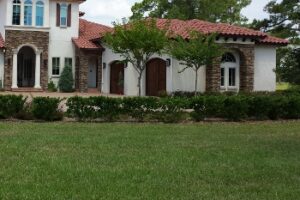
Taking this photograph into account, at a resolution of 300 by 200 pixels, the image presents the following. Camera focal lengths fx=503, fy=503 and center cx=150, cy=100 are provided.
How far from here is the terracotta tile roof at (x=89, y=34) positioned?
3538 cm

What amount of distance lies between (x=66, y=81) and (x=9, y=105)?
17886mm

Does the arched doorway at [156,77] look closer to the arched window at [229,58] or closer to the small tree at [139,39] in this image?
the arched window at [229,58]

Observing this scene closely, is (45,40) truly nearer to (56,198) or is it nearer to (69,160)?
(69,160)

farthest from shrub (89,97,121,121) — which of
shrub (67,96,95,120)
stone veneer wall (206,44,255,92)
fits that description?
stone veneer wall (206,44,255,92)

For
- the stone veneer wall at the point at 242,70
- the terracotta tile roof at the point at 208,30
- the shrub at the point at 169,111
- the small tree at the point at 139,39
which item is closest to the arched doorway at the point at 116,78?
the terracotta tile roof at the point at 208,30

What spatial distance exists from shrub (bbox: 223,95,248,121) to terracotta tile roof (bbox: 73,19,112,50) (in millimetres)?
14993

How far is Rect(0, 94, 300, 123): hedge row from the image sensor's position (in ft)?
57.3

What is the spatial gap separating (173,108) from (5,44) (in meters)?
19.7

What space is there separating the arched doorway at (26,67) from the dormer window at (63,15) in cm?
302

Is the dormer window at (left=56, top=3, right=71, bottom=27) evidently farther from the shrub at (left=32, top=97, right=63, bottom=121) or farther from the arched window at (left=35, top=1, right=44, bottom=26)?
the shrub at (left=32, top=97, right=63, bottom=121)

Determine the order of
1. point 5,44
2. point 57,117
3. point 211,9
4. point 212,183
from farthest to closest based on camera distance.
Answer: point 211,9 < point 5,44 < point 57,117 < point 212,183

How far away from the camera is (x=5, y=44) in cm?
3434

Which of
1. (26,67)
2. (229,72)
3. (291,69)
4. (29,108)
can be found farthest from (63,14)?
(29,108)

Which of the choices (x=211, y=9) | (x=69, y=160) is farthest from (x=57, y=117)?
(x=211, y=9)
